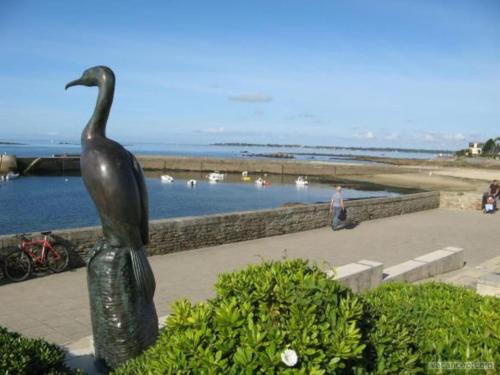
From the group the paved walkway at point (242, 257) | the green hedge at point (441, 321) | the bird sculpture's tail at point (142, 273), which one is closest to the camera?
the green hedge at point (441, 321)

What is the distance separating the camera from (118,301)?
13.5 feet

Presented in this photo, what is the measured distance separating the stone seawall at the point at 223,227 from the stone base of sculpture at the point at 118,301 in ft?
17.5

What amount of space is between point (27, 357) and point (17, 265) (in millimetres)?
5660

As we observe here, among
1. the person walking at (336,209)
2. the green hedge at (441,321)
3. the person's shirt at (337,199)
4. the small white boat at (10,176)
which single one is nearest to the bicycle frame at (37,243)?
the green hedge at (441,321)

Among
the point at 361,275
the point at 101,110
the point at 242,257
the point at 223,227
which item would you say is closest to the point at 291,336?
the point at 101,110

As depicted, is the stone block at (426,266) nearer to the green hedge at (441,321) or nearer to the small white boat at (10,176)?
the green hedge at (441,321)

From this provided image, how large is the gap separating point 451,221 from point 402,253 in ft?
23.1

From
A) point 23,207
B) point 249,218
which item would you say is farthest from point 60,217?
point 249,218

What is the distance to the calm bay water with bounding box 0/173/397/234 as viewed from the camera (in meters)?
28.4

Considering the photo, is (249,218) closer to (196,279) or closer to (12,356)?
(196,279)

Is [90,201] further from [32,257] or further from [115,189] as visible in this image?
[115,189]

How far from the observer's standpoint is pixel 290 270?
3143mm

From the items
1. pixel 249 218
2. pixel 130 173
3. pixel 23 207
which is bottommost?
pixel 23 207

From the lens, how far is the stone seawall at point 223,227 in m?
9.52
